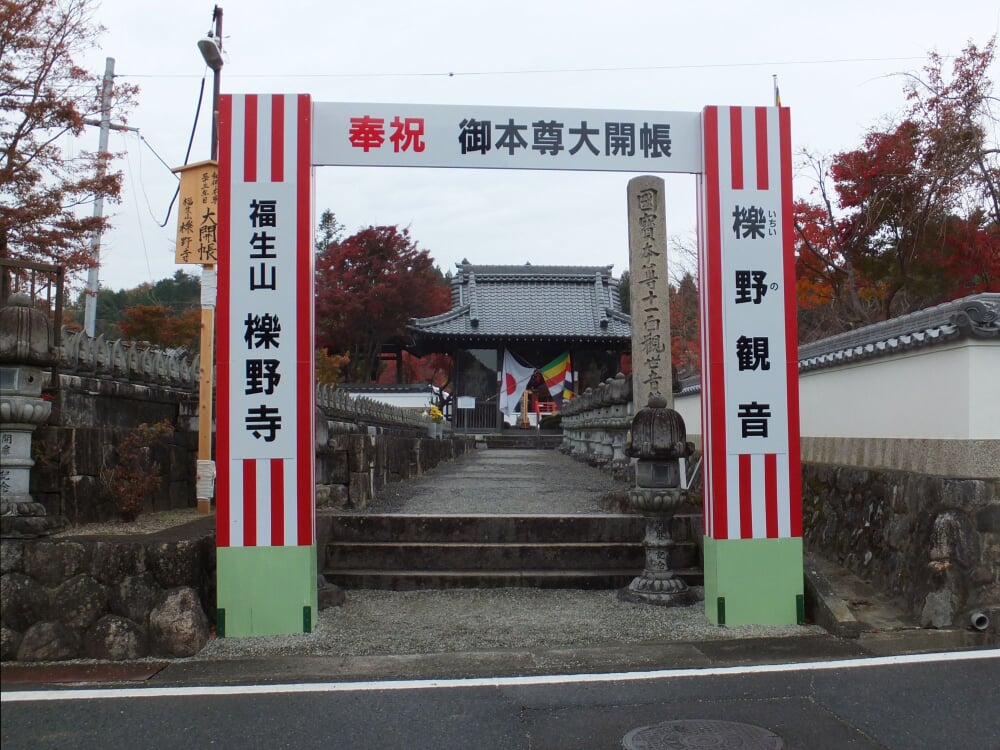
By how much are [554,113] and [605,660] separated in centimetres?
381

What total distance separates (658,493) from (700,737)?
2.46 m

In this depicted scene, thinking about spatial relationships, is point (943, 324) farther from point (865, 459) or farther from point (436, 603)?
point (436, 603)

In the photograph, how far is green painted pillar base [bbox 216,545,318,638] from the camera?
531 cm

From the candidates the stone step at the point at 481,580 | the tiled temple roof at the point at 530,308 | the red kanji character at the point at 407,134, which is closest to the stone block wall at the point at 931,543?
the stone step at the point at 481,580

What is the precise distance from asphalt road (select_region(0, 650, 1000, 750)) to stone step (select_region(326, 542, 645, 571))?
220 centimetres

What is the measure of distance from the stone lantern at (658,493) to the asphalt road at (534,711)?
56.8 inches

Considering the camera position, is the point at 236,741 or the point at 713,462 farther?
the point at 713,462

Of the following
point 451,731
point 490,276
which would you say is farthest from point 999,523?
point 490,276

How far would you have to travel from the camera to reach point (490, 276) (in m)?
33.7

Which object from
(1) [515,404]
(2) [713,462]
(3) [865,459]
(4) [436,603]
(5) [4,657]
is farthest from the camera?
(1) [515,404]

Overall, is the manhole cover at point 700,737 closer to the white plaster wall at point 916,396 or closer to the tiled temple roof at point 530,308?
the white plaster wall at point 916,396

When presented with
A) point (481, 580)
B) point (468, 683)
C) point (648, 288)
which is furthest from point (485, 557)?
point (648, 288)

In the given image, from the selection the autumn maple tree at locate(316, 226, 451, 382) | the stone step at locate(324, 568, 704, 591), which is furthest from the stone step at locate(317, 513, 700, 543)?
the autumn maple tree at locate(316, 226, 451, 382)

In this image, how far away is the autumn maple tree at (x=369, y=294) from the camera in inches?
1353
